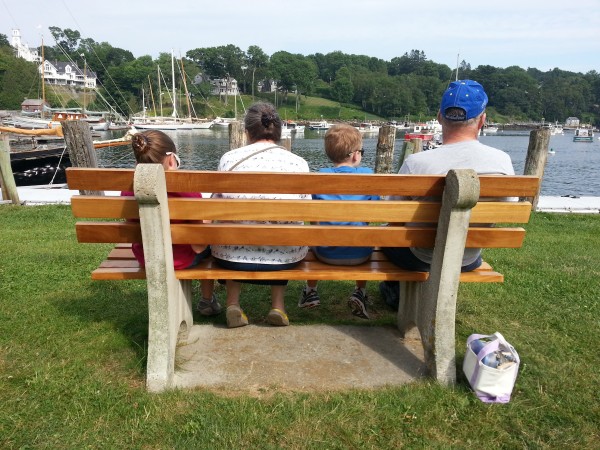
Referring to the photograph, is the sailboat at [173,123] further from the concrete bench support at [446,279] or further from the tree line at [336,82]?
the concrete bench support at [446,279]

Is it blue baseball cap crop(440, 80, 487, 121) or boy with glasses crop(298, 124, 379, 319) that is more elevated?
blue baseball cap crop(440, 80, 487, 121)

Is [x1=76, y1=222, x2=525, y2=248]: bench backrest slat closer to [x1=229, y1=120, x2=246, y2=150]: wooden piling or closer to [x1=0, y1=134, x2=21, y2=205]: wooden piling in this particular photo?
[x1=229, y1=120, x2=246, y2=150]: wooden piling

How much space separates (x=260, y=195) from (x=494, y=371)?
170 cm

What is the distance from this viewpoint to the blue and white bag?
2699 millimetres

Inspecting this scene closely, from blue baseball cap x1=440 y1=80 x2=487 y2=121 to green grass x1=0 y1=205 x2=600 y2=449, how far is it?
5.39 ft

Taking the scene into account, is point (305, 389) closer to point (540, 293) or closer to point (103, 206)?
point (103, 206)

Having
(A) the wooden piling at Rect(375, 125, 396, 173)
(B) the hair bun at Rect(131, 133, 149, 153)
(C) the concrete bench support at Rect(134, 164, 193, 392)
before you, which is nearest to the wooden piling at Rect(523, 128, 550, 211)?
(A) the wooden piling at Rect(375, 125, 396, 173)

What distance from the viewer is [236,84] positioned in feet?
416

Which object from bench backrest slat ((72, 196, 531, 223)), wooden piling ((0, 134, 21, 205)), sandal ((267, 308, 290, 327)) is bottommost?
wooden piling ((0, 134, 21, 205))

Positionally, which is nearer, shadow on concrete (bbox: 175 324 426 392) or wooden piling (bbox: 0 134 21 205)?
shadow on concrete (bbox: 175 324 426 392)

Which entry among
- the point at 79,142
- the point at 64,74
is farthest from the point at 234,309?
the point at 64,74

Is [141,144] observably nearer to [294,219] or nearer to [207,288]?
[294,219]

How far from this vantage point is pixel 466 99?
10.2 ft

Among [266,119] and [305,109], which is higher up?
[266,119]
